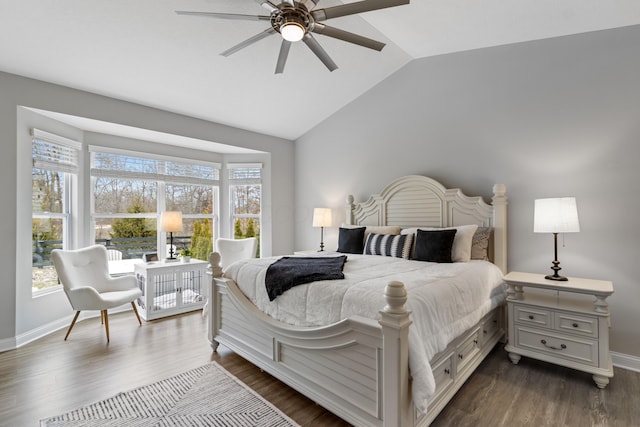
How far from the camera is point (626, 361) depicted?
8.44ft

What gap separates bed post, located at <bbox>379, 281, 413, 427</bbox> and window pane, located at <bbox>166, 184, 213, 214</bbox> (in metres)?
4.17

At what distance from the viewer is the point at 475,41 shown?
3236 mm

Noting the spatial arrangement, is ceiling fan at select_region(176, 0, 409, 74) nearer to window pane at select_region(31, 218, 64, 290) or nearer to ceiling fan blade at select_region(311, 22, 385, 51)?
ceiling fan blade at select_region(311, 22, 385, 51)

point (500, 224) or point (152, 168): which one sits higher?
point (152, 168)

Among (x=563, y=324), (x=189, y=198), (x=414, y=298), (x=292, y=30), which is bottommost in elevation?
(x=563, y=324)

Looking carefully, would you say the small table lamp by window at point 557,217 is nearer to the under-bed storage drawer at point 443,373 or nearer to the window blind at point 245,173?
the under-bed storage drawer at point 443,373

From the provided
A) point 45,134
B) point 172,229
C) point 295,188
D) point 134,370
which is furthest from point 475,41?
point 45,134

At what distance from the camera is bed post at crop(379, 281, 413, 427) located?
150 cm

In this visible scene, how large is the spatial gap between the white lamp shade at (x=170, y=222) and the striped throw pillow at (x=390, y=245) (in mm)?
2482

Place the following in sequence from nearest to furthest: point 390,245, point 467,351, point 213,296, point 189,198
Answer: point 467,351, point 213,296, point 390,245, point 189,198

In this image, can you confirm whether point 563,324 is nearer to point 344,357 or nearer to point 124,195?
point 344,357

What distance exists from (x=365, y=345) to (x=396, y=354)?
22 centimetres

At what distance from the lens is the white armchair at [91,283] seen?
3.03 m

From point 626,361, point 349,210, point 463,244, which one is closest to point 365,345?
point 463,244
